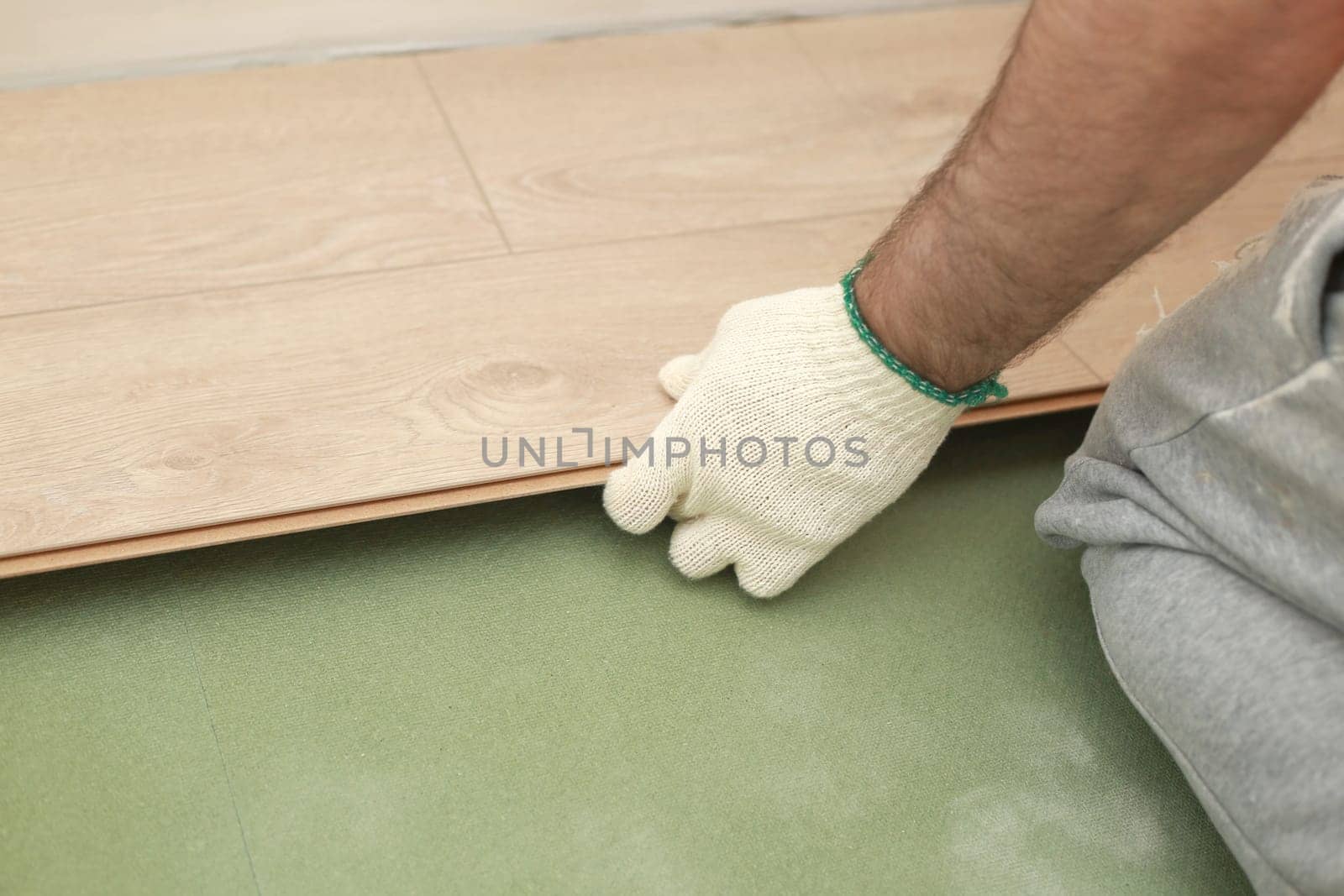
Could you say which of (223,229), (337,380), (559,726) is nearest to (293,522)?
(337,380)

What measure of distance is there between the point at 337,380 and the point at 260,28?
0.59 m

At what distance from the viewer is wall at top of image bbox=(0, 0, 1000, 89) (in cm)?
141

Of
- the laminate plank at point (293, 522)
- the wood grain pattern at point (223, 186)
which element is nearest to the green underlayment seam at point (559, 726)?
the laminate plank at point (293, 522)

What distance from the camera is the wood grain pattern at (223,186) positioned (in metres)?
1.22

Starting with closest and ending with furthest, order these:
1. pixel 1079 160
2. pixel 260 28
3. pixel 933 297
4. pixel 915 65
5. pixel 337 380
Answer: pixel 1079 160
pixel 933 297
pixel 337 380
pixel 260 28
pixel 915 65

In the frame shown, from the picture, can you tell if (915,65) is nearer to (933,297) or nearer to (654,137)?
(654,137)

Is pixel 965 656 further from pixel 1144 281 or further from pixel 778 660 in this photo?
pixel 1144 281

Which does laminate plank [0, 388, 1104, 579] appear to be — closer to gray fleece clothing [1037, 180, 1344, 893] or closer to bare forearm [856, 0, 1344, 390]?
bare forearm [856, 0, 1344, 390]

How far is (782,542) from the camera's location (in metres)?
1.08

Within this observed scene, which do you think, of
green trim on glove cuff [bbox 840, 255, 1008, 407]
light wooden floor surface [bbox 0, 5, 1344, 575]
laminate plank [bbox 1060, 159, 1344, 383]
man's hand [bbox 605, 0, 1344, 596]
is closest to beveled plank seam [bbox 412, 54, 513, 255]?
light wooden floor surface [bbox 0, 5, 1344, 575]

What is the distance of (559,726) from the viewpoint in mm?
998

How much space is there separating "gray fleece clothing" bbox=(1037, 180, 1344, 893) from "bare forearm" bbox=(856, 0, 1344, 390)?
0.09 meters

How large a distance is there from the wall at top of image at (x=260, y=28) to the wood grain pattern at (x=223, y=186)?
0.11 ft

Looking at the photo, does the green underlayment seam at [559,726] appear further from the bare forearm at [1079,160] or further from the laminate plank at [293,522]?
the bare forearm at [1079,160]
